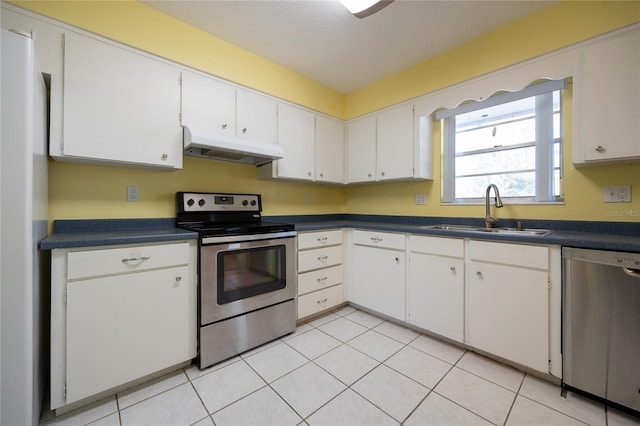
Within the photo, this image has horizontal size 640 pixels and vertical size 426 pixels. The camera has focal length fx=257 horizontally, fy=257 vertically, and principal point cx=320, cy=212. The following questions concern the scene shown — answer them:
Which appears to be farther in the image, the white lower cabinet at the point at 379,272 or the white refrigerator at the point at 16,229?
the white lower cabinet at the point at 379,272

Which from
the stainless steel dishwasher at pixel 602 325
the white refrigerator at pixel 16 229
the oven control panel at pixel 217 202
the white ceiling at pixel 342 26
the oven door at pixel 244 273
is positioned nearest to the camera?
the white refrigerator at pixel 16 229

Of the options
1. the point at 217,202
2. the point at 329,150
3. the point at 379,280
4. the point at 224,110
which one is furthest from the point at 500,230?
the point at 224,110

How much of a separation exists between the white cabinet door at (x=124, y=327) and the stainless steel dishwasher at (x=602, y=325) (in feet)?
7.64

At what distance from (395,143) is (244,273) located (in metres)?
1.95

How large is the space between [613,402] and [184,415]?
2.27 m

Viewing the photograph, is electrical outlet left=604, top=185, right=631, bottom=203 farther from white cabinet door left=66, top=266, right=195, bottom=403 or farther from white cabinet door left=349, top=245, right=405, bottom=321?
white cabinet door left=66, top=266, right=195, bottom=403

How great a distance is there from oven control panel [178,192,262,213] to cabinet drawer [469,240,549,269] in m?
1.89

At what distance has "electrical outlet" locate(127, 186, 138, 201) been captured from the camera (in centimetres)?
196

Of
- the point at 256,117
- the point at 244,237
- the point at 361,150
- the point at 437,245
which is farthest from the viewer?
the point at 361,150

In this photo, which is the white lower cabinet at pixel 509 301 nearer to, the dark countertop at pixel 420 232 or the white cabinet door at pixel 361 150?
the dark countertop at pixel 420 232

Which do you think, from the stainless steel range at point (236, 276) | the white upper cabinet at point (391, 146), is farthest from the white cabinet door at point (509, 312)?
the stainless steel range at point (236, 276)

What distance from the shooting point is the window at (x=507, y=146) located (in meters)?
2.03

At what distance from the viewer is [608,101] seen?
5.15ft

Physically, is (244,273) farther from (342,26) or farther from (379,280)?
(342,26)
